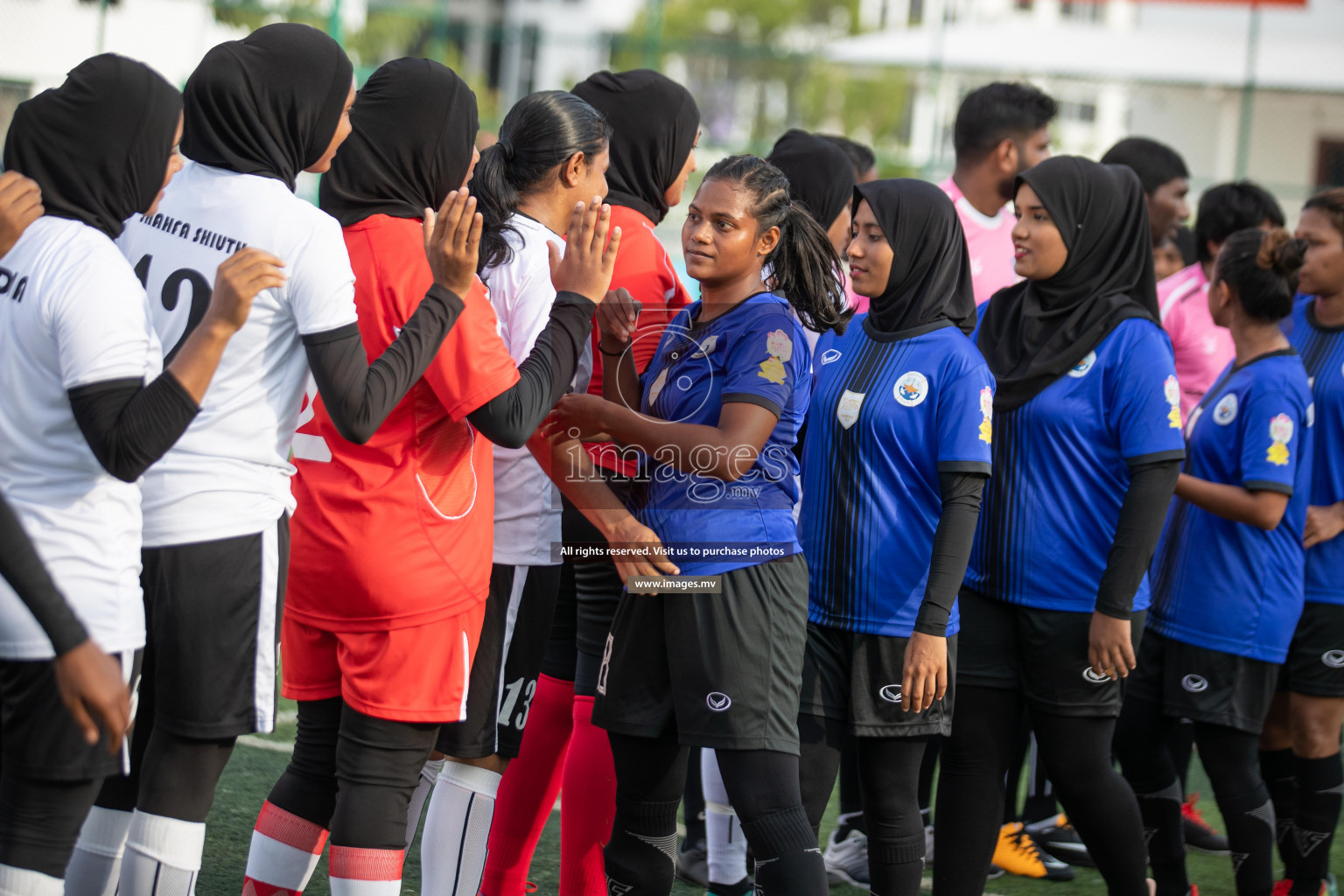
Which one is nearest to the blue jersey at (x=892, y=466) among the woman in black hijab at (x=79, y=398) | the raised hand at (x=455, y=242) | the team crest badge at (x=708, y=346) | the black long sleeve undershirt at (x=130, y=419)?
the team crest badge at (x=708, y=346)

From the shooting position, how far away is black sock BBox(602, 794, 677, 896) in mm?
2998

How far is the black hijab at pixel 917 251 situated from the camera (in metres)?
3.38

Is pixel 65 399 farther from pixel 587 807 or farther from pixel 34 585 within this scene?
pixel 587 807

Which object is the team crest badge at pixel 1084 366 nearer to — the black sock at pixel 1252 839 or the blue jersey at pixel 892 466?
the blue jersey at pixel 892 466

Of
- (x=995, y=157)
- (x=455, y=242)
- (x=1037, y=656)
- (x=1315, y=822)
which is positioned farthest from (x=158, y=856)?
(x=995, y=157)

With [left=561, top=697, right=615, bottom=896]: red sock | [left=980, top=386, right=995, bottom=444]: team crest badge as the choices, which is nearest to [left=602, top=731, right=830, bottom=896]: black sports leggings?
[left=561, top=697, right=615, bottom=896]: red sock

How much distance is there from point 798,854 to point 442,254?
4.90 ft

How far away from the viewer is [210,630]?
8.21 ft

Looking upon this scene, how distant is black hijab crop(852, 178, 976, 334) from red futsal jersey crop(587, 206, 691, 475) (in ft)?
1.86

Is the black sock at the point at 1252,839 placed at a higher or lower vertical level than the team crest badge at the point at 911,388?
lower

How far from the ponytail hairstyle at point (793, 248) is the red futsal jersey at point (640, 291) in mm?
300

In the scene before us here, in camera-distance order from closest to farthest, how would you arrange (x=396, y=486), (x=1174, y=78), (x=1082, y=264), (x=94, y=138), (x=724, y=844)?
1. (x=94, y=138)
2. (x=396, y=486)
3. (x=1082, y=264)
4. (x=724, y=844)
5. (x=1174, y=78)

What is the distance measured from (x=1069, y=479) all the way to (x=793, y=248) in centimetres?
102

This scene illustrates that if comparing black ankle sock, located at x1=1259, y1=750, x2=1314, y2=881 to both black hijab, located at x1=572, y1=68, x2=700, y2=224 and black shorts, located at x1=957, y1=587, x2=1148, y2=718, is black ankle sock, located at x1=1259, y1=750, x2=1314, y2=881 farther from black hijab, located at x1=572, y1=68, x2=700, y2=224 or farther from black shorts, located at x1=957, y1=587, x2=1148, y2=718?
black hijab, located at x1=572, y1=68, x2=700, y2=224
